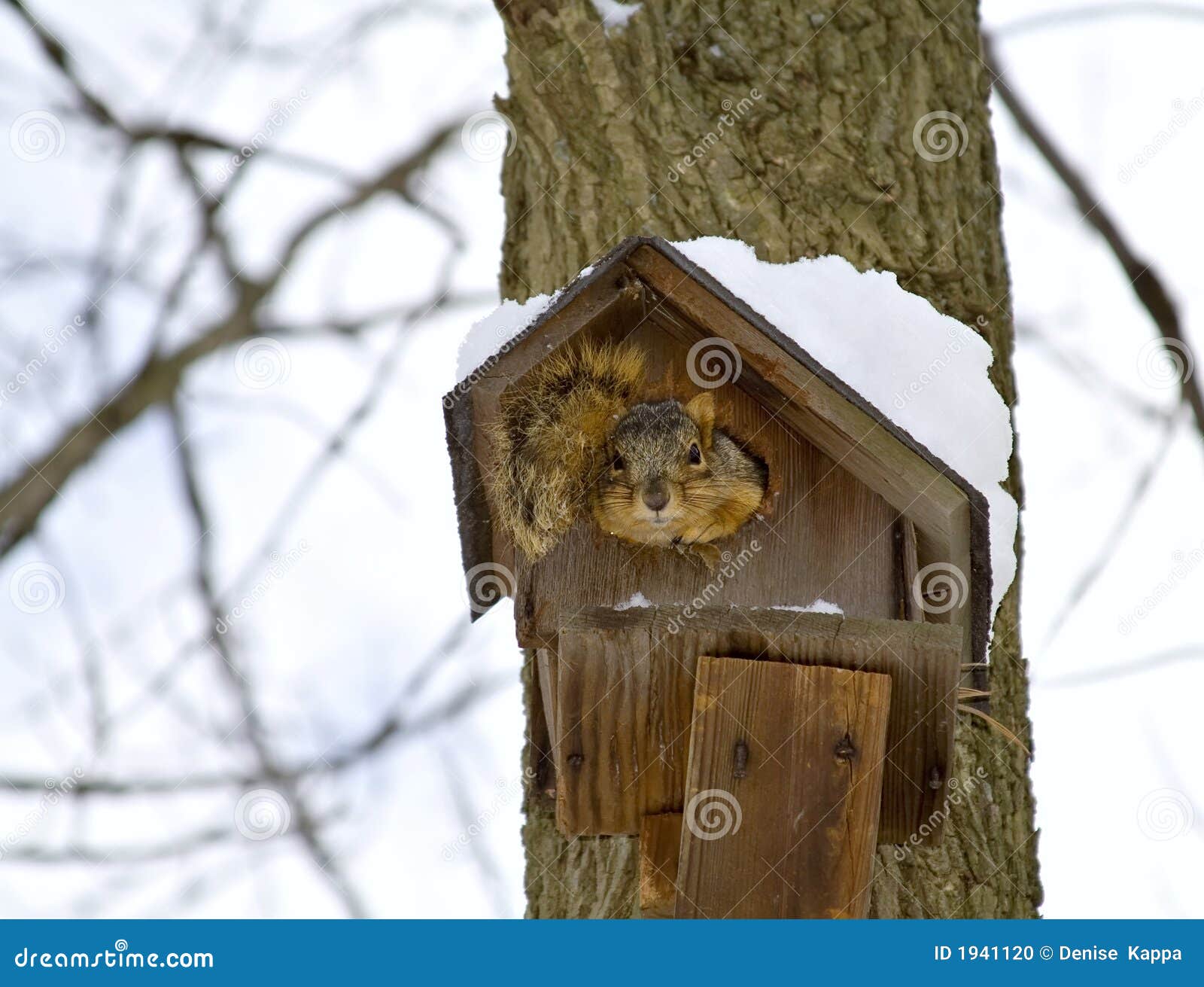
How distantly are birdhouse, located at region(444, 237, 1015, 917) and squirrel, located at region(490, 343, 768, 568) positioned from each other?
3 centimetres

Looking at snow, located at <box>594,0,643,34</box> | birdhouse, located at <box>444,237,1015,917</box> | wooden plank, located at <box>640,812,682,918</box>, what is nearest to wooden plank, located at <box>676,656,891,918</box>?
birdhouse, located at <box>444,237,1015,917</box>

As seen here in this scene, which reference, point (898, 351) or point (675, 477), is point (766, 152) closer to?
point (898, 351)

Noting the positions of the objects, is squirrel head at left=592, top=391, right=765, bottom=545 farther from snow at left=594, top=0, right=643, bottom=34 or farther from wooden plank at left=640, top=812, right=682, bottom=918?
snow at left=594, top=0, right=643, bottom=34

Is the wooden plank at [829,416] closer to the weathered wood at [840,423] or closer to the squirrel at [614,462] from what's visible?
the weathered wood at [840,423]

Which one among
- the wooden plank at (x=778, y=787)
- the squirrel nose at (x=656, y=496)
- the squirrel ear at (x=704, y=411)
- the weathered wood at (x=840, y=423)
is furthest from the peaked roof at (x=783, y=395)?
the wooden plank at (x=778, y=787)

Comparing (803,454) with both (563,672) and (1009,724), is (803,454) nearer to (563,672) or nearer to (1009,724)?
(563,672)

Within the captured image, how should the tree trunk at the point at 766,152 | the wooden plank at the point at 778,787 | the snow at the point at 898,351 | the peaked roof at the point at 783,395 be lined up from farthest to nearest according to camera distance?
the tree trunk at the point at 766,152 → the snow at the point at 898,351 → the peaked roof at the point at 783,395 → the wooden plank at the point at 778,787

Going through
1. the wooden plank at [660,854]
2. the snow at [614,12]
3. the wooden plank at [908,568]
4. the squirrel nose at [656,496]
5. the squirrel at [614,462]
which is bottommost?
the wooden plank at [660,854]

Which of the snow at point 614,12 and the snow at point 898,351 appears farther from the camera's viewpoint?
the snow at point 614,12

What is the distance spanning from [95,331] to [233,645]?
1310 mm

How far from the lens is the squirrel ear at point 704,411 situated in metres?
2.77

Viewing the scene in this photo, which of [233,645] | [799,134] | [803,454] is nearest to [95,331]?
[233,645]

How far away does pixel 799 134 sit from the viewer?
11.2ft

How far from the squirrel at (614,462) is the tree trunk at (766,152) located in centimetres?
75
